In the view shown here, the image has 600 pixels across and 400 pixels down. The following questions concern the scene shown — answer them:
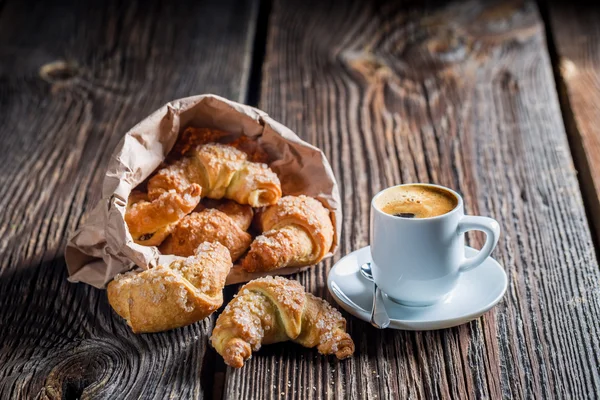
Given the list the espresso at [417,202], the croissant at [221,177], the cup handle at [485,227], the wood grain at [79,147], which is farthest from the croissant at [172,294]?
the cup handle at [485,227]

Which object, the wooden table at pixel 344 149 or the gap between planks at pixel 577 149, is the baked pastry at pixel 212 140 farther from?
the gap between planks at pixel 577 149

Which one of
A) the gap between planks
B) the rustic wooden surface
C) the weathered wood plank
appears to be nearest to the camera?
the weathered wood plank

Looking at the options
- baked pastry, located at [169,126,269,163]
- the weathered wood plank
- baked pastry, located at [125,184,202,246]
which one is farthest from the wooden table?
baked pastry, located at [169,126,269,163]

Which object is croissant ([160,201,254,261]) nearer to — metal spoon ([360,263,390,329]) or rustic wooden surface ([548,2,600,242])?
metal spoon ([360,263,390,329])

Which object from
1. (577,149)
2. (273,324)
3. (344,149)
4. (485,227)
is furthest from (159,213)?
(577,149)

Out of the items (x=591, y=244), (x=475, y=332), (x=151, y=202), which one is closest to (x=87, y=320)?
(x=151, y=202)

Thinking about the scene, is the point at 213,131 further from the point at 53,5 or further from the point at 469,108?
the point at 53,5

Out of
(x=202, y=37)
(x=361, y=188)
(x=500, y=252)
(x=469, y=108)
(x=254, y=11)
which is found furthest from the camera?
(x=254, y=11)
